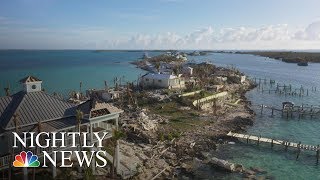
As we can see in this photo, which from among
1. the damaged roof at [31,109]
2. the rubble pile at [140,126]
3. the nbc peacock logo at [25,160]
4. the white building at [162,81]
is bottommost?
the rubble pile at [140,126]

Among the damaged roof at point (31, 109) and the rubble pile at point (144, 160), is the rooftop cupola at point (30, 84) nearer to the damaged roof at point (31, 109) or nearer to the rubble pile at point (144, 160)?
the damaged roof at point (31, 109)

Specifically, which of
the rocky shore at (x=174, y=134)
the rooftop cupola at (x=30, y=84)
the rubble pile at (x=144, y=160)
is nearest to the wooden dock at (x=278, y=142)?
the rocky shore at (x=174, y=134)

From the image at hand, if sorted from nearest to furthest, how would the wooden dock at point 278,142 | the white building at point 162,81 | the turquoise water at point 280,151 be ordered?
the turquoise water at point 280,151 → the wooden dock at point 278,142 → the white building at point 162,81

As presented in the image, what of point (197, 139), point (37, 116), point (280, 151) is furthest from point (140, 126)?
point (37, 116)

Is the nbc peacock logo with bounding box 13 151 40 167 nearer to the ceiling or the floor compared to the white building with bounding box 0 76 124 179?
nearer to the floor

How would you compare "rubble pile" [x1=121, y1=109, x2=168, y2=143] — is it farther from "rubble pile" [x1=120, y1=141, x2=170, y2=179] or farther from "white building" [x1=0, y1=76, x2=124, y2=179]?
"white building" [x1=0, y1=76, x2=124, y2=179]

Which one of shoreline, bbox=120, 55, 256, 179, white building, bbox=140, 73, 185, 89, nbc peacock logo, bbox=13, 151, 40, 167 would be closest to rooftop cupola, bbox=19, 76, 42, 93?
nbc peacock logo, bbox=13, 151, 40, 167
